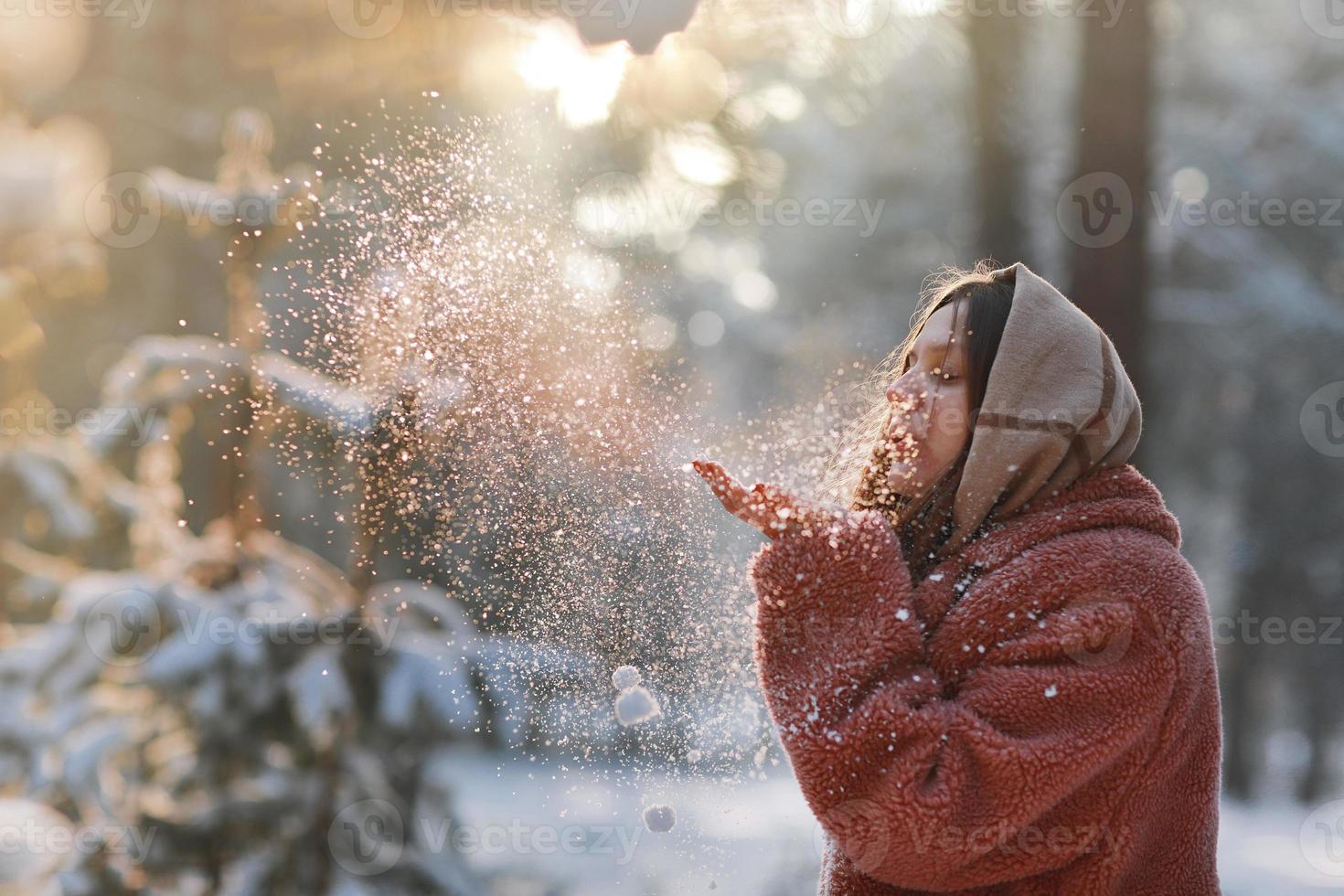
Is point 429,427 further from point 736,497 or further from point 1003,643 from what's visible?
point 1003,643

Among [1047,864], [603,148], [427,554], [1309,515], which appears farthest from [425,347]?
[1309,515]

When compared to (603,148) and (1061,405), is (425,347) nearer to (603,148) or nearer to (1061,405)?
(603,148)

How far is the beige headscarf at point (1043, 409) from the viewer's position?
1.73m

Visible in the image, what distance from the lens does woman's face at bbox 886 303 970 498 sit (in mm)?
1830

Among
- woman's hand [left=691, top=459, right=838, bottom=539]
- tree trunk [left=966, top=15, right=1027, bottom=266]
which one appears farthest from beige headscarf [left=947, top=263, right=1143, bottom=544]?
tree trunk [left=966, top=15, right=1027, bottom=266]

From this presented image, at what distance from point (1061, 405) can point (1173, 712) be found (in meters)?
0.54
